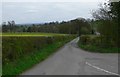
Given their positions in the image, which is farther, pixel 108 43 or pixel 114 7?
pixel 108 43

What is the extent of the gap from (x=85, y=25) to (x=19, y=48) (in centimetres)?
10080

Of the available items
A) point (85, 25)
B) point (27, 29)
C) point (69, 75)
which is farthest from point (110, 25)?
point (85, 25)

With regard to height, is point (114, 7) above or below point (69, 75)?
above

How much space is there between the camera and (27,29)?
105 m

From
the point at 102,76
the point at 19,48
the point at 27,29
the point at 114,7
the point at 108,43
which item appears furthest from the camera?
the point at 27,29

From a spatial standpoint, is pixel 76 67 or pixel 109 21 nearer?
pixel 76 67

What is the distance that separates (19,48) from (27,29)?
82748 millimetres

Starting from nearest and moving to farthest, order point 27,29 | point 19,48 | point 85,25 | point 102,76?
point 102,76 → point 19,48 → point 27,29 → point 85,25

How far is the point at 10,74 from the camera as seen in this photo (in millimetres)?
13906

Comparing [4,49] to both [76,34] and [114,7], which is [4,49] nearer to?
[114,7]

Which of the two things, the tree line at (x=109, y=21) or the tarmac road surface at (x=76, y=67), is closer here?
the tarmac road surface at (x=76, y=67)

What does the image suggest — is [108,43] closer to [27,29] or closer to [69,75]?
[69,75]

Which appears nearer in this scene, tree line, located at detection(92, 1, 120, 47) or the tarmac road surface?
the tarmac road surface

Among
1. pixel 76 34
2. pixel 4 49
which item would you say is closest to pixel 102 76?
pixel 4 49
